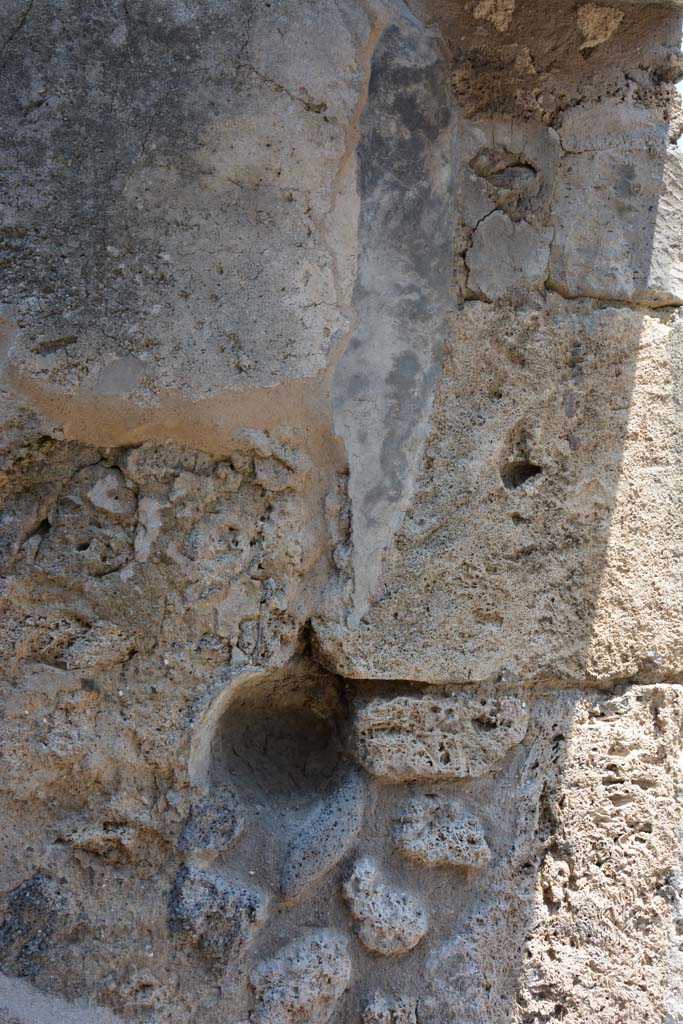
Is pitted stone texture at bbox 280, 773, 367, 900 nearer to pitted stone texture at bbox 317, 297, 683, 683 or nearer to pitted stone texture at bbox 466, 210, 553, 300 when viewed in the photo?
pitted stone texture at bbox 317, 297, 683, 683

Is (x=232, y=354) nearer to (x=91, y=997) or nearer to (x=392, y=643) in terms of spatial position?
(x=392, y=643)

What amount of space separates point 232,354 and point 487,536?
1.57 feet

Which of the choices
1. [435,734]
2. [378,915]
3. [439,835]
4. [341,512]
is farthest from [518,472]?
[378,915]

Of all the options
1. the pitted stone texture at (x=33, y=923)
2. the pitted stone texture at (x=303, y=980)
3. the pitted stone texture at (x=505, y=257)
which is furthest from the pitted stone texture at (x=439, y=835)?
the pitted stone texture at (x=505, y=257)

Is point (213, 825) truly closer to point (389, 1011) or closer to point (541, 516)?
point (389, 1011)

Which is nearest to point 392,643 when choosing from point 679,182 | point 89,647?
point 89,647

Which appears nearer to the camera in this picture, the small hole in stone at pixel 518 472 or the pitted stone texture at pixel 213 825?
the pitted stone texture at pixel 213 825

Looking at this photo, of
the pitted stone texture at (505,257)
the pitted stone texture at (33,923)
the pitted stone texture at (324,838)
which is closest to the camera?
the pitted stone texture at (33,923)

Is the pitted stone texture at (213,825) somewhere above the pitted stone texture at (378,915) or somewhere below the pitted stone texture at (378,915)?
above

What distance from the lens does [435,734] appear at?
5.08 feet

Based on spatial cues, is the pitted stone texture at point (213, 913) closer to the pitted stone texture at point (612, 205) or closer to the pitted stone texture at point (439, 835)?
the pitted stone texture at point (439, 835)

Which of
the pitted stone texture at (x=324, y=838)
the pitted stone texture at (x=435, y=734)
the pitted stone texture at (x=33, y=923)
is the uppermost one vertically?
the pitted stone texture at (x=435, y=734)

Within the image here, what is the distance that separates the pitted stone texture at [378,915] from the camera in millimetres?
1488

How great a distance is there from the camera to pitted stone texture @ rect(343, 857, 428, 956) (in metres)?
1.49
